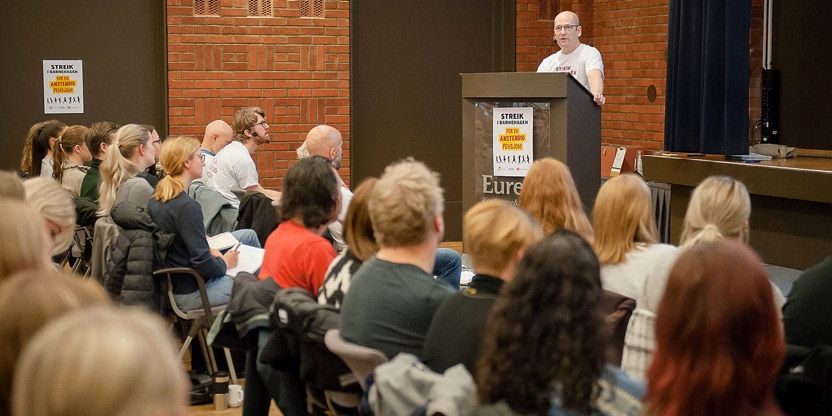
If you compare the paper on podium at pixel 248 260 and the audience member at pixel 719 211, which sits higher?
the audience member at pixel 719 211

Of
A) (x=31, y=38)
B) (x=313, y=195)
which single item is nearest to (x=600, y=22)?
(x=31, y=38)

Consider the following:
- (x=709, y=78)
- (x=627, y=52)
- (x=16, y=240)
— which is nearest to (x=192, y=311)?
(x=16, y=240)

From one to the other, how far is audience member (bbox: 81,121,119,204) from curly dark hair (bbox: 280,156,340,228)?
2.77m

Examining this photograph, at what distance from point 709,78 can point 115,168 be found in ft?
12.2

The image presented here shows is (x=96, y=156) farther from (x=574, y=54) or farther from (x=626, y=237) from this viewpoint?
(x=626, y=237)

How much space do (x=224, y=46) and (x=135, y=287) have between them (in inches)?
180

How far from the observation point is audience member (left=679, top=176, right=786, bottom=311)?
3.72m

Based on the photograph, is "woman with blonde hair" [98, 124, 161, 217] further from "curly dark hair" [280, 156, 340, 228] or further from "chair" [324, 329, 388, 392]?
"chair" [324, 329, 388, 392]

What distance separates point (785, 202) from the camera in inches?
246

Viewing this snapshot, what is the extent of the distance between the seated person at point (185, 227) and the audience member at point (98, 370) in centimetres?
393

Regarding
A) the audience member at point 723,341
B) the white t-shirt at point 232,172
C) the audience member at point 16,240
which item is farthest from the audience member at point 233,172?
the audience member at point 723,341

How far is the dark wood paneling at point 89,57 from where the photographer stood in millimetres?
9055

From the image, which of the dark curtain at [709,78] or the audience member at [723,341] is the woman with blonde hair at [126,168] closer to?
the dark curtain at [709,78]

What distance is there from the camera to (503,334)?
2283 millimetres
